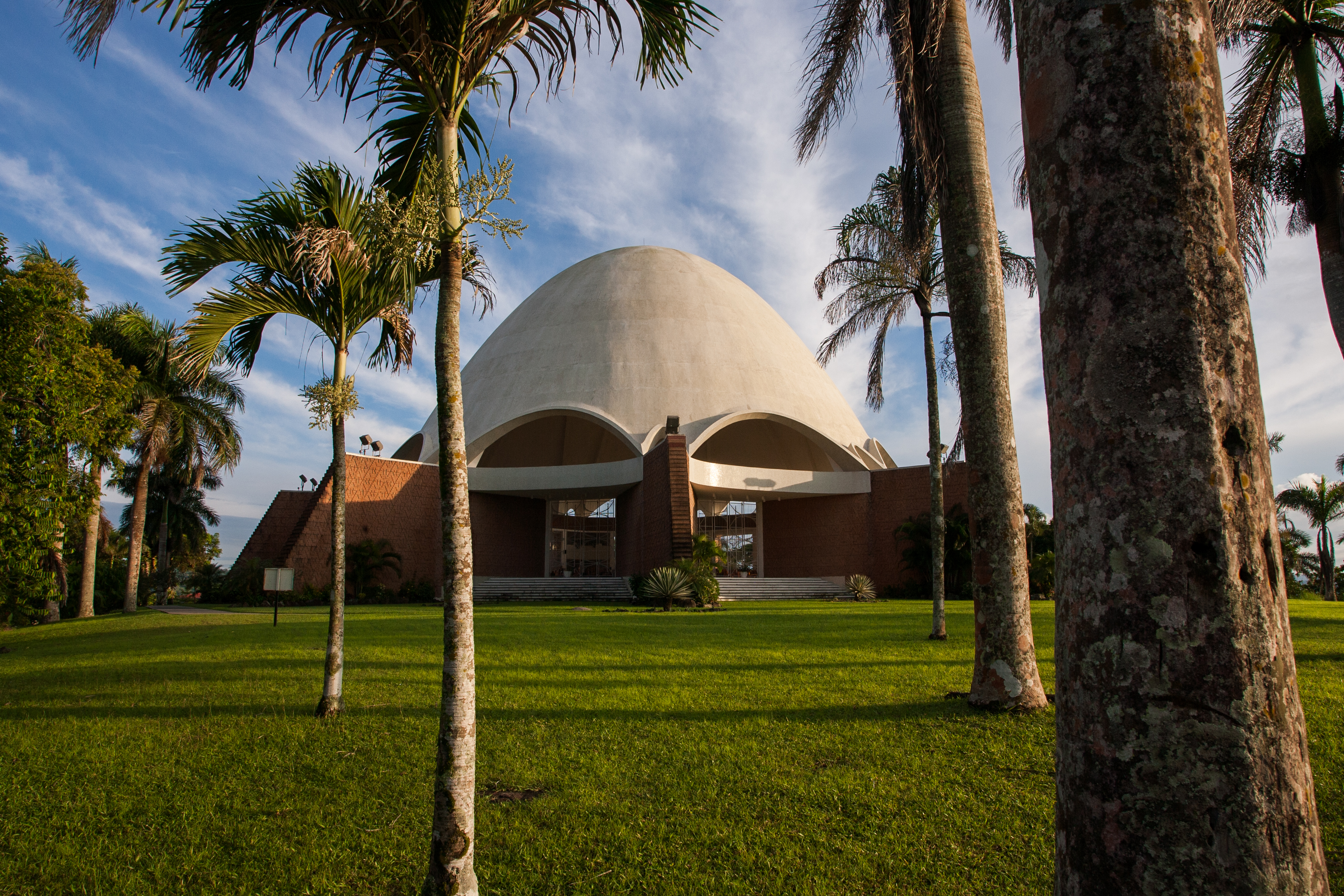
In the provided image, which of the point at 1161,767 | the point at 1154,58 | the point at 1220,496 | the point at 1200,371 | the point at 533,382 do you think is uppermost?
the point at 533,382

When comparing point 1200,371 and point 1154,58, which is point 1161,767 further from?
point 1154,58

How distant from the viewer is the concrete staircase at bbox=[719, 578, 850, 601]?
2498 cm

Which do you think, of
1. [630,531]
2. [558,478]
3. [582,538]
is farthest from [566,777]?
[582,538]

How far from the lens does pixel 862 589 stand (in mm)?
23375

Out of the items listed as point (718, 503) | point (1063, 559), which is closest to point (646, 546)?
point (718, 503)

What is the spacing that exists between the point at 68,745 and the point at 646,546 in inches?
796

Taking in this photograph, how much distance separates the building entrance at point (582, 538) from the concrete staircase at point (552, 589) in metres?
4.20

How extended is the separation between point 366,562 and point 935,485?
776 inches

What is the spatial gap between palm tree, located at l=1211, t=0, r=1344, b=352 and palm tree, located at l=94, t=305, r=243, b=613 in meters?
23.0

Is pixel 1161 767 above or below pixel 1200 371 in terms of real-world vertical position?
below

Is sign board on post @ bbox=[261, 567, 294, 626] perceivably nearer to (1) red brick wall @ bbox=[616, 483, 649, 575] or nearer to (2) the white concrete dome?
(1) red brick wall @ bbox=[616, 483, 649, 575]

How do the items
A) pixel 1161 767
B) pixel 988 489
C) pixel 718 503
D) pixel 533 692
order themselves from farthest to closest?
pixel 718 503
pixel 533 692
pixel 988 489
pixel 1161 767

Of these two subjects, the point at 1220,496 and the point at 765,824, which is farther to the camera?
the point at 765,824

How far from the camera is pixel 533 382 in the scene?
3244 cm
